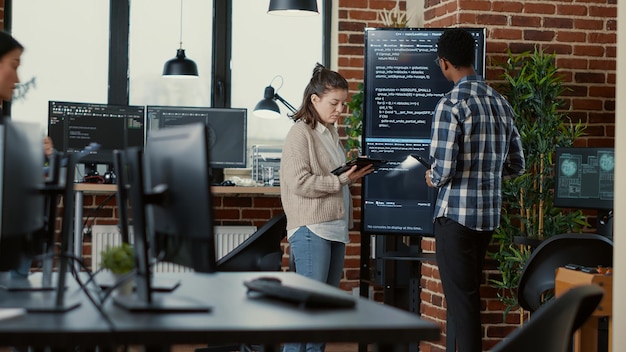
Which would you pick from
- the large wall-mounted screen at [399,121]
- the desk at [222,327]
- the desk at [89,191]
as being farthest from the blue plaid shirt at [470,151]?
the desk at [222,327]

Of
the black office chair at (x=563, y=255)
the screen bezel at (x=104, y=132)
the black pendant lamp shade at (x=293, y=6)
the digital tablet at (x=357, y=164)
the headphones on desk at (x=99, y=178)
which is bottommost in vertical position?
the black office chair at (x=563, y=255)

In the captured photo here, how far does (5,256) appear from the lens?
220cm

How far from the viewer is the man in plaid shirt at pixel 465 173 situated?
4.23 metres

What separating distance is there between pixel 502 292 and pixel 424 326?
377 cm

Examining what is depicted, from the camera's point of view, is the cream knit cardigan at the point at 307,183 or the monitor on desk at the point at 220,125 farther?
the monitor on desk at the point at 220,125

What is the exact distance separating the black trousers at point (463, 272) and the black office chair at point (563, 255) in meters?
0.27

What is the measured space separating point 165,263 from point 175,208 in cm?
453

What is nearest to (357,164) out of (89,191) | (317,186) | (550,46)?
(317,186)

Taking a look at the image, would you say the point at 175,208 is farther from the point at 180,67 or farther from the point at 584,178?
the point at 180,67

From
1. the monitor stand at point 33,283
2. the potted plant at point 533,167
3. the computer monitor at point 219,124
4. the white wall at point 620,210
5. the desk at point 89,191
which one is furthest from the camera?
the computer monitor at point 219,124

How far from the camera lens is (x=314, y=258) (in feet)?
14.2

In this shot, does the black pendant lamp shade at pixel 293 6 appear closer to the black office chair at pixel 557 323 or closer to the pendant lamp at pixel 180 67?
the pendant lamp at pixel 180 67

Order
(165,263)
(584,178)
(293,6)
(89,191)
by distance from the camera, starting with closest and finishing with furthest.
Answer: (584,178) < (293,6) < (89,191) < (165,263)

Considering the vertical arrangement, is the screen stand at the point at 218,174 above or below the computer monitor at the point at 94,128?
below
